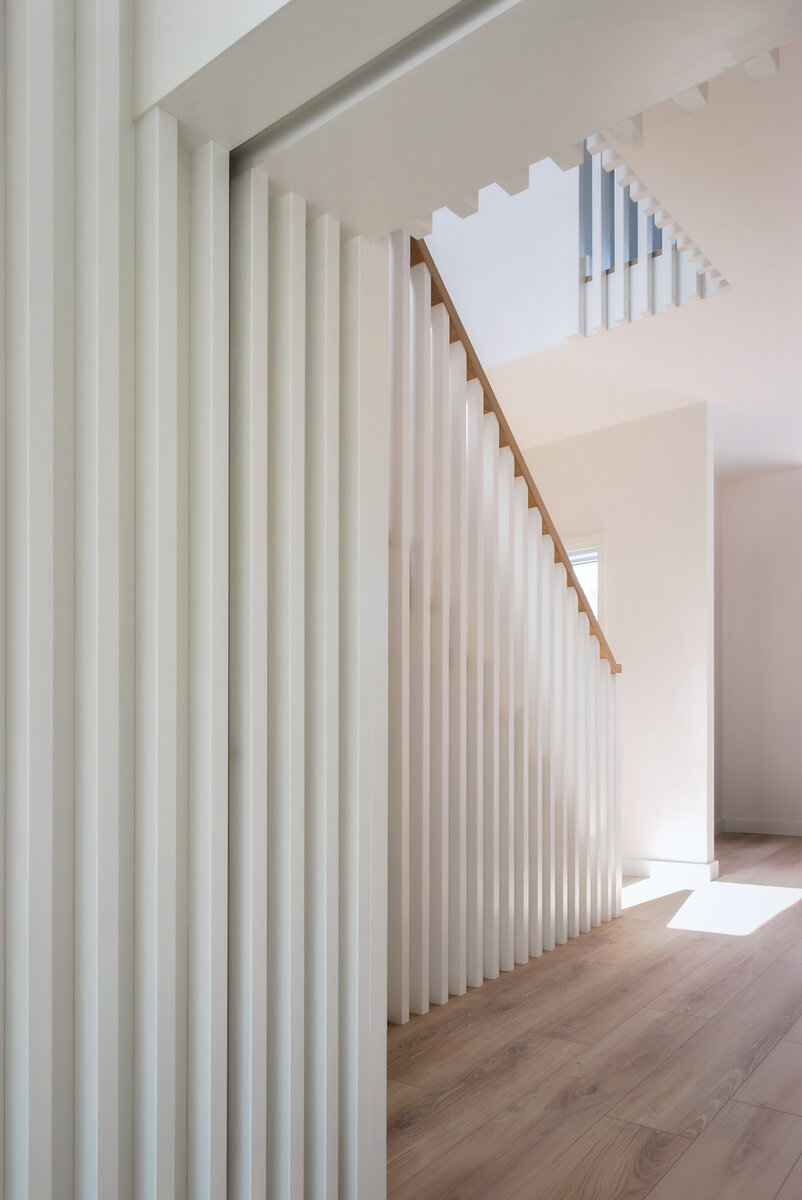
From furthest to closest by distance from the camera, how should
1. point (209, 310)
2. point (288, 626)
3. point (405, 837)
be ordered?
point (405, 837) < point (288, 626) < point (209, 310)

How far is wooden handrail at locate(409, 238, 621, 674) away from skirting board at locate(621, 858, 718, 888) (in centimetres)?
171

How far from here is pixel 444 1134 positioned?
200cm

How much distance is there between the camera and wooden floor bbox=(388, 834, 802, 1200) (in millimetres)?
1843

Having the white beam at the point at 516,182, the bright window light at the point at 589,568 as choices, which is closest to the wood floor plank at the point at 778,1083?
the white beam at the point at 516,182

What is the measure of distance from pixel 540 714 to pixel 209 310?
93.4 inches

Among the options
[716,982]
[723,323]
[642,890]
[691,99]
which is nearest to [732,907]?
[642,890]

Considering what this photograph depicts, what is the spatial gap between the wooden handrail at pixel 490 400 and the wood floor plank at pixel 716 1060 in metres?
1.45

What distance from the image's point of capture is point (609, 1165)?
188 cm

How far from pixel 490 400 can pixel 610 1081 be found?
215 centimetres

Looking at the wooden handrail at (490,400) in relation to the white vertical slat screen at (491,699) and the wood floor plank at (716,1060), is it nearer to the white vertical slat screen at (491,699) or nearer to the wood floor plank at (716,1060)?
the white vertical slat screen at (491,699)

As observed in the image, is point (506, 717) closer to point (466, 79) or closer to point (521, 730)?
point (521, 730)

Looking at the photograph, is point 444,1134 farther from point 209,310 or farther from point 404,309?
point 404,309

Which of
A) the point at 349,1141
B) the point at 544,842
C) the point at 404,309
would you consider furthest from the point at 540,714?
the point at 349,1141

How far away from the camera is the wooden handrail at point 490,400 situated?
9.43 ft
